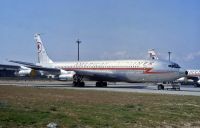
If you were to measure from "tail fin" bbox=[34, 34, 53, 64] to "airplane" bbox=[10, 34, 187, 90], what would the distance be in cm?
390

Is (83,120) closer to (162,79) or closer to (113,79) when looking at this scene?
(162,79)

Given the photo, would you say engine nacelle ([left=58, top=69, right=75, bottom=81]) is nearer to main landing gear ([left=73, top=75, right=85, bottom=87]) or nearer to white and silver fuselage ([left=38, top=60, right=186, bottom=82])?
main landing gear ([left=73, top=75, right=85, bottom=87])

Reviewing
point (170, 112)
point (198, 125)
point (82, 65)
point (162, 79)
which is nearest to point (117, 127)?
point (198, 125)

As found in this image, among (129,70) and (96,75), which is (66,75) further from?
(129,70)

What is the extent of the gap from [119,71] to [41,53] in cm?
2053

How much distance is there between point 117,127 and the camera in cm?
1462

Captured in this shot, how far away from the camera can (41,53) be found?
72250mm

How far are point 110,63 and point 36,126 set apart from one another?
44878 mm

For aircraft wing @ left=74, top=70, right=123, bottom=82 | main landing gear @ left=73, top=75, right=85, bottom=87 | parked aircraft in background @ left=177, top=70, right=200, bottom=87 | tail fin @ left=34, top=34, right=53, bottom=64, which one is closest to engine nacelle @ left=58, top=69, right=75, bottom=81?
main landing gear @ left=73, top=75, right=85, bottom=87

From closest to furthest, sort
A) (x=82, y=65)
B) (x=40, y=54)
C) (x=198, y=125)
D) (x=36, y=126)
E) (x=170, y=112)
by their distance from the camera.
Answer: (x=36, y=126) → (x=198, y=125) → (x=170, y=112) → (x=82, y=65) → (x=40, y=54)

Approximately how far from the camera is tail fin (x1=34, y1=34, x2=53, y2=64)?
7144 centimetres

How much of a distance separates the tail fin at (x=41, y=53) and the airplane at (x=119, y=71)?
3.90m

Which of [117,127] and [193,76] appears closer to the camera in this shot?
[117,127]

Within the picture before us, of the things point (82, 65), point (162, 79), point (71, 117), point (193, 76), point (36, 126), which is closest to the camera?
point (36, 126)
